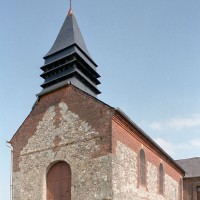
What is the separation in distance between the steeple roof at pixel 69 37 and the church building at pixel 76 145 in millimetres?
84

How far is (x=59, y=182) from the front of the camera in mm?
13078

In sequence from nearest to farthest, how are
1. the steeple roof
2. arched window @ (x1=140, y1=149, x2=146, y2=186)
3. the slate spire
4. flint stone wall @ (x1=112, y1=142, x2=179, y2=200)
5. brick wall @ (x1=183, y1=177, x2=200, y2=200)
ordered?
1. flint stone wall @ (x1=112, y1=142, x2=179, y2=200)
2. arched window @ (x1=140, y1=149, x2=146, y2=186)
3. the slate spire
4. the steeple roof
5. brick wall @ (x1=183, y1=177, x2=200, y2=200)

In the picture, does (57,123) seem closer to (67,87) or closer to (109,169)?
(67,87)

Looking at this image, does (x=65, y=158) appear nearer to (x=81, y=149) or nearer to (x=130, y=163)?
(x=81, y=149)

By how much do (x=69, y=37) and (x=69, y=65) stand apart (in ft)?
7.61

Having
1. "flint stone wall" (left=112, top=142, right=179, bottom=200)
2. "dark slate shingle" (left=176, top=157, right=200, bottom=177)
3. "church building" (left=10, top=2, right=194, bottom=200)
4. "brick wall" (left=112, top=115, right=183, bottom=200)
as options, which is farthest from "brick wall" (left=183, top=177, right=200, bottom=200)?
"flint stone wall" (left=112, top=142, right=179, bottom=200)

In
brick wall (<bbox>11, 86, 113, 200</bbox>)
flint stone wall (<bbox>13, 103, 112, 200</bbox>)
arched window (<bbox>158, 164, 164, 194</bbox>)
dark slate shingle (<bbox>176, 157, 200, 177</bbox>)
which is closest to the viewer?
flint stone wall (<bbox>13, 103, 112, 200</bbox>)

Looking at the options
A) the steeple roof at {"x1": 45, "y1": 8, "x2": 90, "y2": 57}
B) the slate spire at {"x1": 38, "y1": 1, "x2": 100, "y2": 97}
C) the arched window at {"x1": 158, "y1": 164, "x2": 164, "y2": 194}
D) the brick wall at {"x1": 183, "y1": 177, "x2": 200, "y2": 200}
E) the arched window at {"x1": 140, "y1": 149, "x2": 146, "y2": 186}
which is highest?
the steeple roof at {"x1": 45, "y1": 8, "x2": 90, "y2": 57}

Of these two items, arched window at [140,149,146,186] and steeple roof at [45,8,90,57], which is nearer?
arched window at [140,149,146,186]

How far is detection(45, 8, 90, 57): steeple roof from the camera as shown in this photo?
52.6 feet

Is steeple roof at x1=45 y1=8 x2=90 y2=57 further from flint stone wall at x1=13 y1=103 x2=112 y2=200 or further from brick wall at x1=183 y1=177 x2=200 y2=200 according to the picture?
brick wall at x1=183 y1=177 x2=200 y2=200

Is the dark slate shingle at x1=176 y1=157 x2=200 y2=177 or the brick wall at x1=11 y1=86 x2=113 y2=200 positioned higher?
the brick wall at x1=11 y1=86 x2=113 y2=200

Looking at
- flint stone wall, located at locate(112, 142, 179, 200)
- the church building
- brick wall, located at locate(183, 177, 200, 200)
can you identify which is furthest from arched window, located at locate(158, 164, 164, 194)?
brick wall, located at locate(183, 177, 200, 200)

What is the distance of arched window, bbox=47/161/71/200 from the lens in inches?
500
